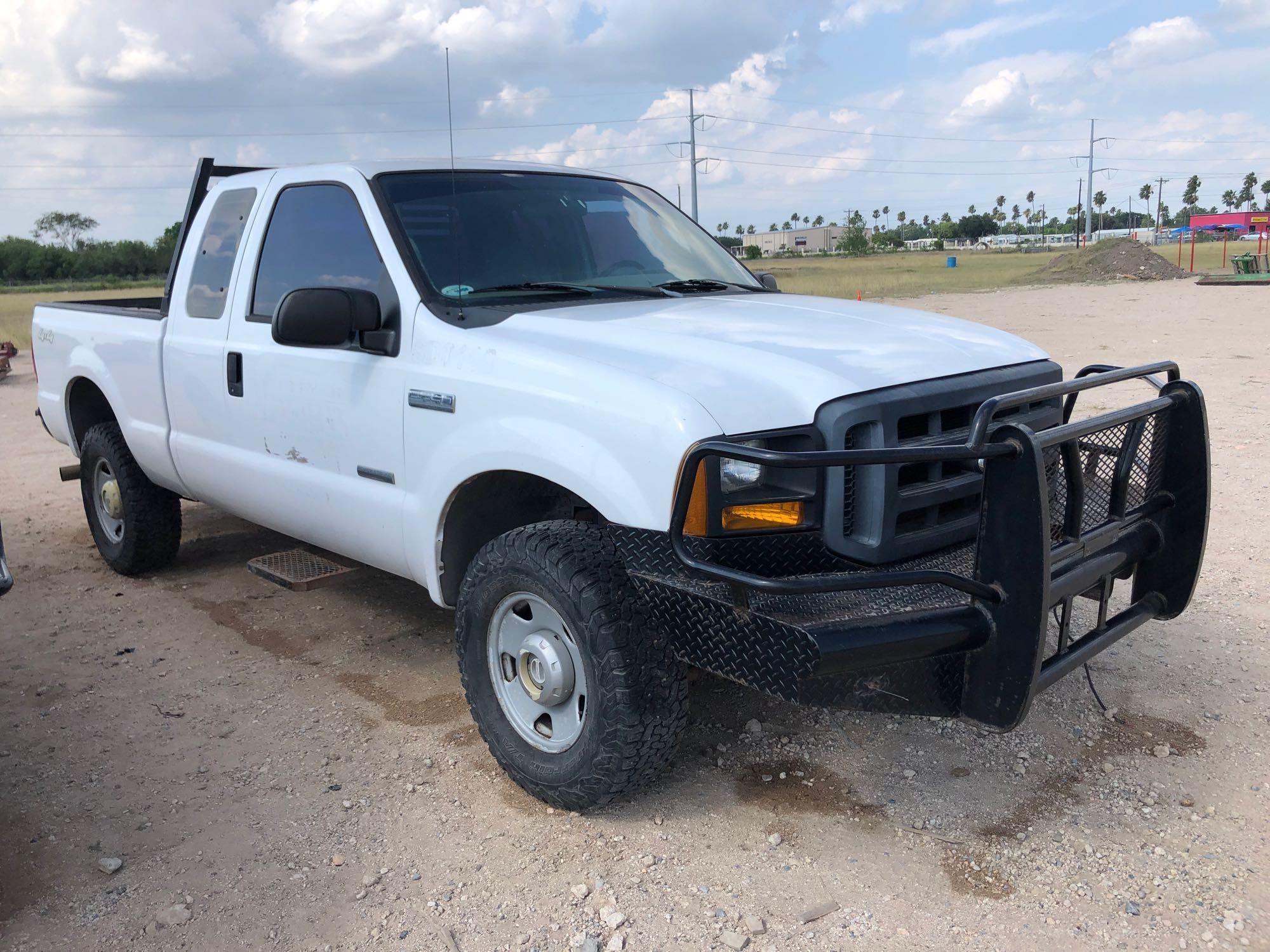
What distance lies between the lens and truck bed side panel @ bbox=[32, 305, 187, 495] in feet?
16.8

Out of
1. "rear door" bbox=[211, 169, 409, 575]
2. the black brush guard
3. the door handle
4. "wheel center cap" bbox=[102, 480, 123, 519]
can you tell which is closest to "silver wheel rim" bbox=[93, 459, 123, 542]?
"wheel center cap" bbox=[102, 480, 123, 519]

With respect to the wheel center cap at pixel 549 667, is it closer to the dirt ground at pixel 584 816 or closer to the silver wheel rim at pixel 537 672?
the silver wheel rim at pixel 537 672

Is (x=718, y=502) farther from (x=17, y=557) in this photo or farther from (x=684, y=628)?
(x=17, y=557)

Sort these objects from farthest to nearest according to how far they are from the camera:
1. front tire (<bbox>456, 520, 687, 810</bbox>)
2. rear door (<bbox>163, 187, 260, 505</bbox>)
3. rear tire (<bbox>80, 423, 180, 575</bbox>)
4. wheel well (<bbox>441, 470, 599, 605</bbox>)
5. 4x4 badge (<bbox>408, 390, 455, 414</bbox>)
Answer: rear tire (<bbox>80, 423, 180, 575</bbox>), rear door (<bbox>163, 187, 260, 505</bbox>), wheel well (<bbox>441, 470, 599, 605</bbox>), 4x4 badge (<bbox>408, 390, 455, 414</bbox>), front tire (<bbox>456, 520, 687, 810</bbox>)

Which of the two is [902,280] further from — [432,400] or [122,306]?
[432,400]

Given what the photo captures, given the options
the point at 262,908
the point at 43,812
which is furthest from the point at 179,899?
the point at 43,812

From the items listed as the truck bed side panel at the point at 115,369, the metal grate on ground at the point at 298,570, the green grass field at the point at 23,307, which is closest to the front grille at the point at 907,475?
the metal grate on ground at the point at 298,570

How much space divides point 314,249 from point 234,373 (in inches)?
26.7

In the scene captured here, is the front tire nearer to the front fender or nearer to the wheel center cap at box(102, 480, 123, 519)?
the front fender

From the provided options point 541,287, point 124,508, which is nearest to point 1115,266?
point 124,508

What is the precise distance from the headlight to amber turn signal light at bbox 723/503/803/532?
7cm

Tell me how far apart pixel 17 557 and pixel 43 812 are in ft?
11.3

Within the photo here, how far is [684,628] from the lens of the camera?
2881 mm

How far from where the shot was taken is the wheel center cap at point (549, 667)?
10.5ft
